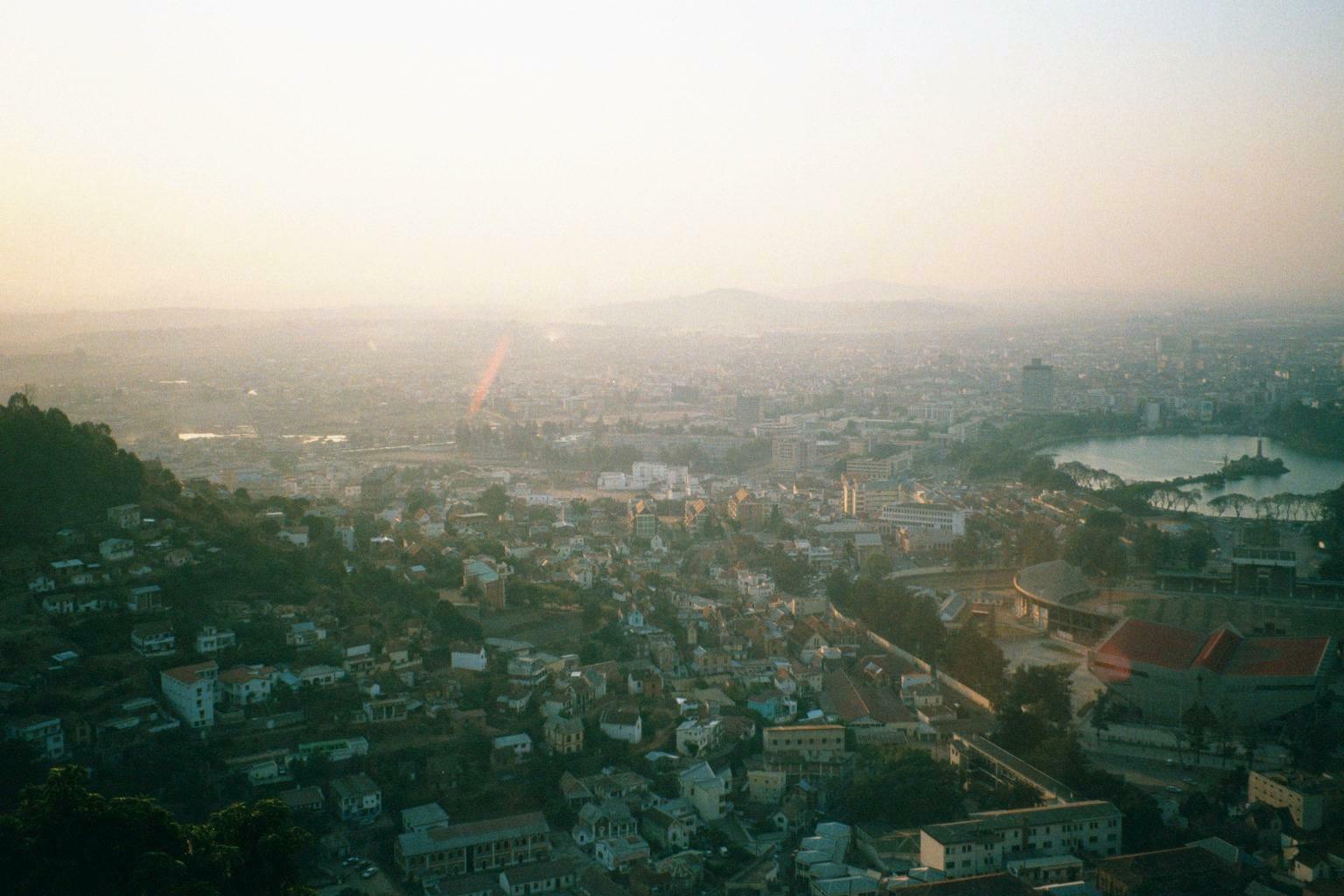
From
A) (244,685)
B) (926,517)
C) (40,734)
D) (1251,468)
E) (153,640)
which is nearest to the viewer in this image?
(40,734)

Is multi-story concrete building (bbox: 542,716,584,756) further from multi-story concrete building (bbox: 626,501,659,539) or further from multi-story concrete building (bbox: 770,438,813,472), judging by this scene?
multi-story concrete building (bbox: 770,438,813,472)

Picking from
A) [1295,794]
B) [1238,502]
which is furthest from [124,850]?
[1238,502]

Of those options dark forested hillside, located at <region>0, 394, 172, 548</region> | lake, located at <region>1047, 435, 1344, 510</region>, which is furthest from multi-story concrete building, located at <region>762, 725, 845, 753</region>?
lake, located at <region>1047, 435, 1344, 510</region>

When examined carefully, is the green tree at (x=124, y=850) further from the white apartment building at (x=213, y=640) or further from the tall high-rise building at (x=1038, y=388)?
the tall high-rise building at (x=1038, y=388)

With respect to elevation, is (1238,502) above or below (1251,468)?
above

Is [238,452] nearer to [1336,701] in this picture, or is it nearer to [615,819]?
[615,819]

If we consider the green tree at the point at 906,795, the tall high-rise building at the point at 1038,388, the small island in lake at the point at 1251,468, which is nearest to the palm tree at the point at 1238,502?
the small island in lake at the point at 1251,468

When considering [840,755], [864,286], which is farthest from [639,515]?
[864,286]

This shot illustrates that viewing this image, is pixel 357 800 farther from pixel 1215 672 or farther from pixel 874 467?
pixel 874 467
